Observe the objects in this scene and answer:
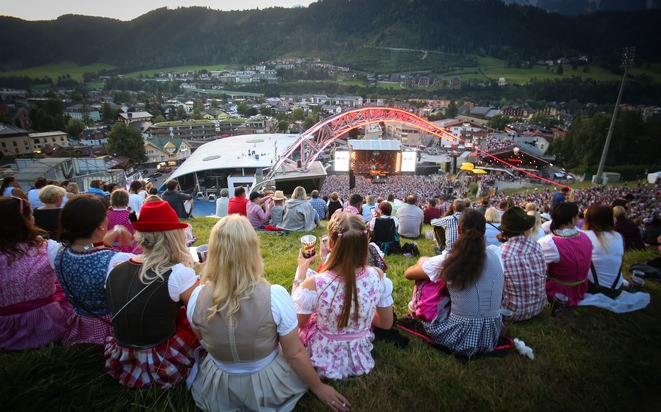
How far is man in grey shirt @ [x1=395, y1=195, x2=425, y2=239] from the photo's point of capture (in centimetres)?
654

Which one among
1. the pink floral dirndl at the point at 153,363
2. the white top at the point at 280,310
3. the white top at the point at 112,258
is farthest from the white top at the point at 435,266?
the white top at the point at 112,258

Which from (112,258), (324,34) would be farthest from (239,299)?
(324,34)

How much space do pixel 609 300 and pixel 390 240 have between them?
2791mm

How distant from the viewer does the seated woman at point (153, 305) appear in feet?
6.06

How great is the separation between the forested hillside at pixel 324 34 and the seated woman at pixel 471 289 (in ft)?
458

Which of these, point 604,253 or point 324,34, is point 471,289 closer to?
point 604,253

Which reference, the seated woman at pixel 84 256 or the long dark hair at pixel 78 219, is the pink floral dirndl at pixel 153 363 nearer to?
the seated woman at pixel 84 256

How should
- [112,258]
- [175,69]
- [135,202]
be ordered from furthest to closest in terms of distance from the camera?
[175,69] → [135,202] → [112,258]

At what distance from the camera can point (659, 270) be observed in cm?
409

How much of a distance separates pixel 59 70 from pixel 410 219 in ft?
544

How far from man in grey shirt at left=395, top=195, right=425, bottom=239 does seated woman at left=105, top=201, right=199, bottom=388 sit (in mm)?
5218

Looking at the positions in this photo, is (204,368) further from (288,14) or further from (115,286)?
(288,14)

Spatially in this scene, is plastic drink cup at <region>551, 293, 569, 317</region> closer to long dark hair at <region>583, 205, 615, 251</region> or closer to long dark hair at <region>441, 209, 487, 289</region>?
long dark hair at <region>583, 205, 615, 251</region>

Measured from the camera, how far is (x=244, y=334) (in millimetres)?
1695
